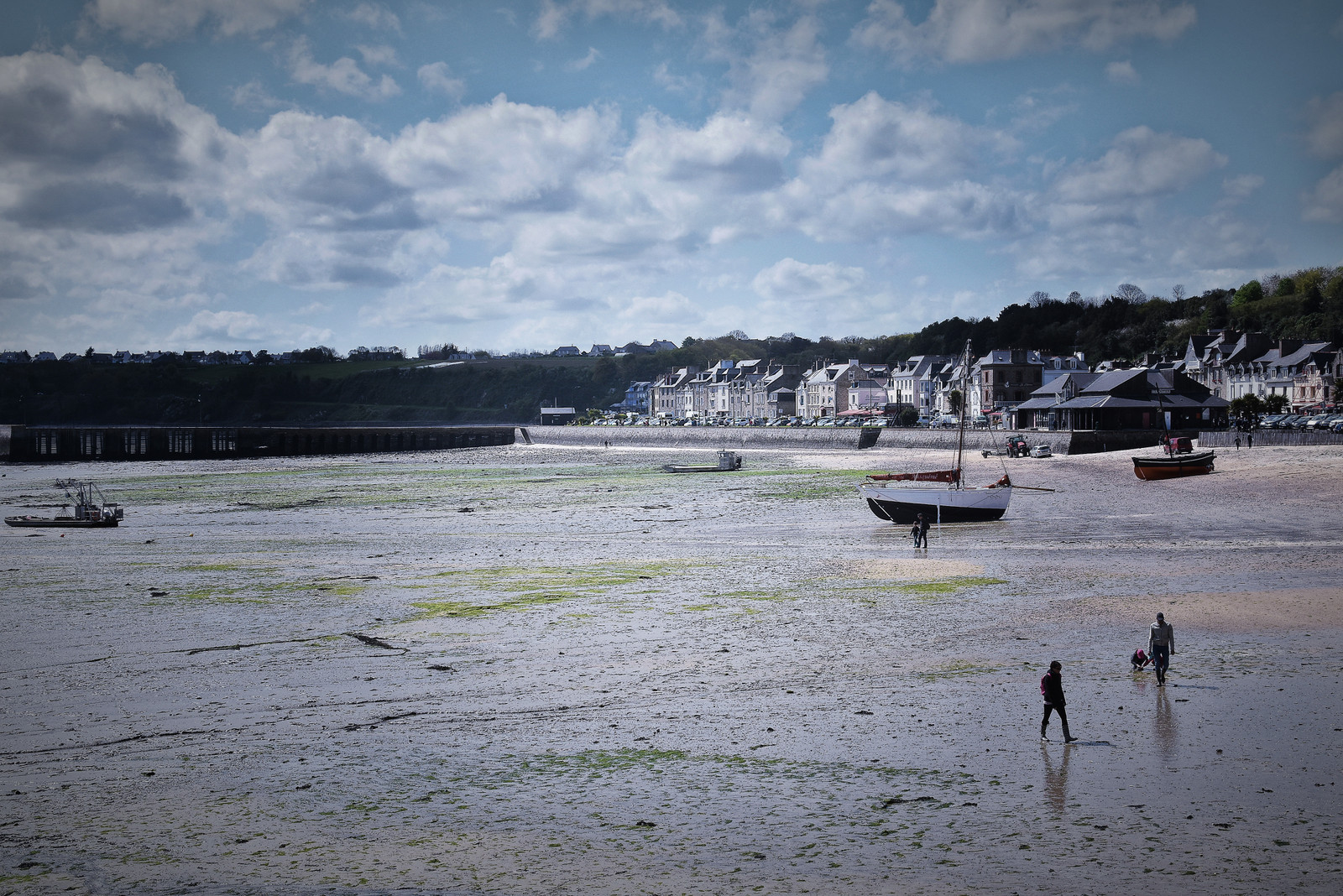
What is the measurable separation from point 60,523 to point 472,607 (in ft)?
86.8

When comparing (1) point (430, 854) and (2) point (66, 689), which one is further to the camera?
(2) point (66, 689)

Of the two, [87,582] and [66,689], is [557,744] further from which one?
[87,582]

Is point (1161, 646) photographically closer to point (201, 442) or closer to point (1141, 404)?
point (1141, 404)

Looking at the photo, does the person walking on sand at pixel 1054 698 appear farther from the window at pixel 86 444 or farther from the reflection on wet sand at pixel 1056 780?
the window at pixel 86 444

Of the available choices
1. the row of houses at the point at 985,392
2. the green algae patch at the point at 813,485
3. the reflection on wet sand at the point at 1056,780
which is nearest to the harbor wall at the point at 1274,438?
the row of houses at the point at 985,392

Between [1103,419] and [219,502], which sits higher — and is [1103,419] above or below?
above

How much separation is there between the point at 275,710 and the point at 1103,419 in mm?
72262

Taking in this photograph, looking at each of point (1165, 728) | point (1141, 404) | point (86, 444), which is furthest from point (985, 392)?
point (1165, 728)

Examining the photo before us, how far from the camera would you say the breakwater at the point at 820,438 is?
70.1 meters

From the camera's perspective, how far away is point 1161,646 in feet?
45.5

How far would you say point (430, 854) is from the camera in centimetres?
929

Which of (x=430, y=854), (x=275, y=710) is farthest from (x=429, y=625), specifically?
(x=430, y=854)

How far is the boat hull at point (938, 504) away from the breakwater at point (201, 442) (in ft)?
306

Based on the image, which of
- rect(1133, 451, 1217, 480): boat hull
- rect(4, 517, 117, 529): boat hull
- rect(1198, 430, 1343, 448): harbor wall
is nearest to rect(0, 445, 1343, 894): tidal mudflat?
rect(4, 517, 117, 529): boat hull
